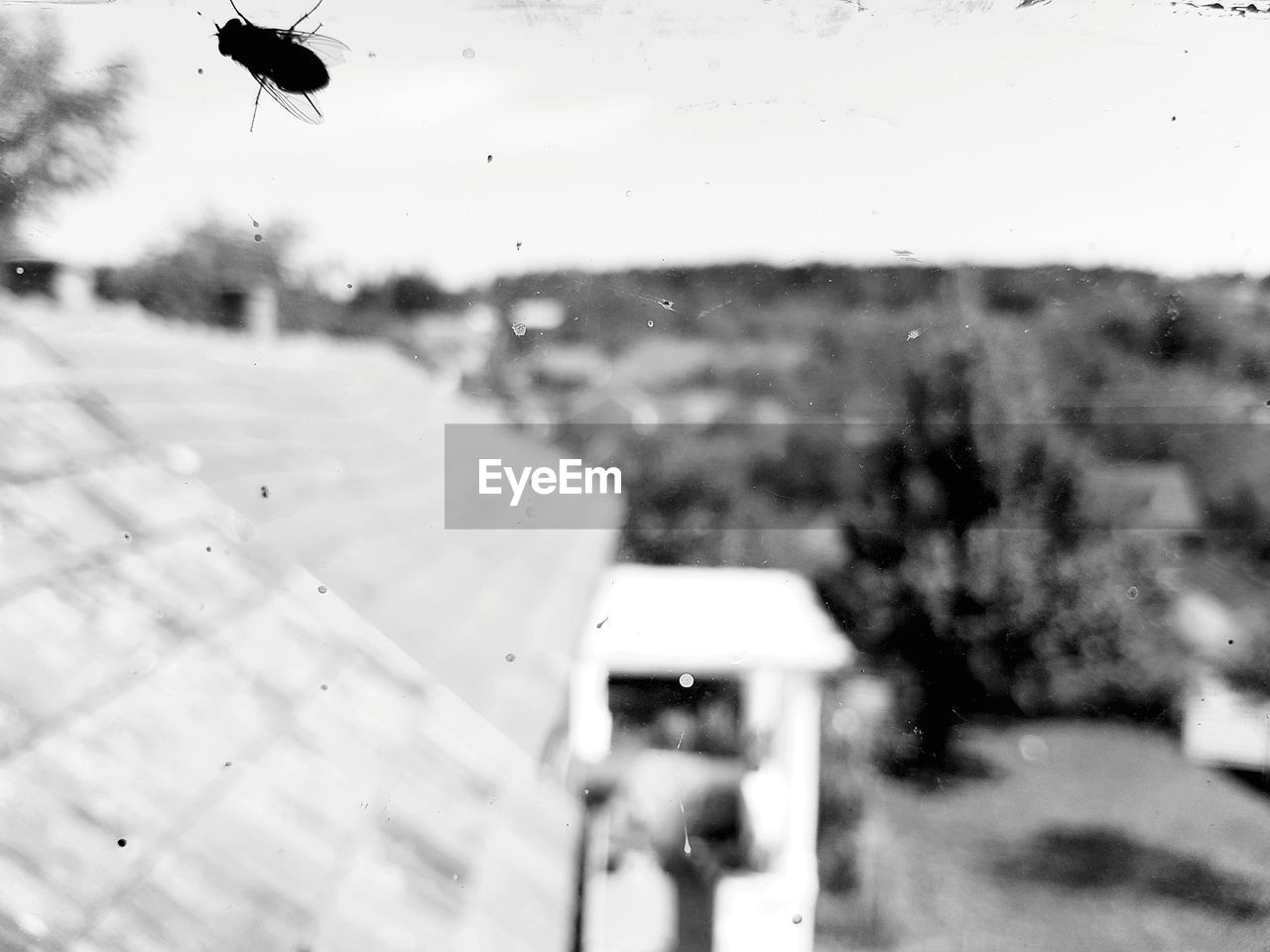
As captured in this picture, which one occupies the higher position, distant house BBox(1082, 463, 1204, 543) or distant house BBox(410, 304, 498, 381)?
distant house BBox(410, 304, 498, 381)

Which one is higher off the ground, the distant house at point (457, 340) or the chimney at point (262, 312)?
the chimney at point (262, 312)

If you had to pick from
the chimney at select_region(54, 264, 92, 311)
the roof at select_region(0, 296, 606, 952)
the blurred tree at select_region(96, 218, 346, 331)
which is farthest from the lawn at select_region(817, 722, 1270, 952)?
the chimney at select_region(54, 264, 92, 311)

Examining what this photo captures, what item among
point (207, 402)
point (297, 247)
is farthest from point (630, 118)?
point (207, 402)

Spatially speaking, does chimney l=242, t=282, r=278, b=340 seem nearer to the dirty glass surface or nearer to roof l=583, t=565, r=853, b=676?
the dirty glass surface

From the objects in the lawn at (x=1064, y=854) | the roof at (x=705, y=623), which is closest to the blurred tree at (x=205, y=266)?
the roof at (x=705, y=623)

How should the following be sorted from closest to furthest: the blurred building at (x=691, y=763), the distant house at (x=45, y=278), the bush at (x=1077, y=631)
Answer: the distant house at (x=45, y=278) → the blurred building at (x=691, y=763) → the bush at (x=1077, y=631)

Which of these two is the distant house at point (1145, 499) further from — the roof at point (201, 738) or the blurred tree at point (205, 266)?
the blurred tree at point (205, 266)

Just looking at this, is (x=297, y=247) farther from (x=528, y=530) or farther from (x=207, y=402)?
(x=528, y=530)
